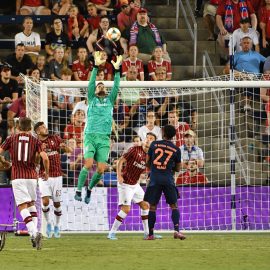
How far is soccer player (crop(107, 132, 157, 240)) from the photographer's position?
71.3ft

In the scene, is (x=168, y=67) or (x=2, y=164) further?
Result: (x=168, y=67)

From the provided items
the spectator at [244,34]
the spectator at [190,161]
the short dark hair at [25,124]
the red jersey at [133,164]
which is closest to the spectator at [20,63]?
the spectator at [190,161]

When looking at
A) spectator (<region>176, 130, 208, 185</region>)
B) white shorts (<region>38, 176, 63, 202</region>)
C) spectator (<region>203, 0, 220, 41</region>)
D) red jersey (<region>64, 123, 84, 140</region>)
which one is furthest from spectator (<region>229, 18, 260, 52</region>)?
white shorts (<region>38, 176, 63, 202</region>)

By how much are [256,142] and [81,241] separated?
6.12 metres

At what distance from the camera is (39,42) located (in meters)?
27.6

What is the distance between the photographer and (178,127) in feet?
80.9

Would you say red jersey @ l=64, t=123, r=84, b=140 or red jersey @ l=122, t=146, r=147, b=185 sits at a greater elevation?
red jersey @ l=64, t=123, r=84, b=140

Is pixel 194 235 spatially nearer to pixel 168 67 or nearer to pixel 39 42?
pixel 168 67

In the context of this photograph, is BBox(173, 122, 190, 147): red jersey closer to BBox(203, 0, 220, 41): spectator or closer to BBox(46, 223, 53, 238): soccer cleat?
BBox(46, 223, 53, 238): soccer cleat

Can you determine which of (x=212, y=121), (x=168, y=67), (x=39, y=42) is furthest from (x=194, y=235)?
(x=39, y=42)

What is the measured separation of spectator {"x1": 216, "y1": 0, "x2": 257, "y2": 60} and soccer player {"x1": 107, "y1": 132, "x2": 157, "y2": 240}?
298 inches

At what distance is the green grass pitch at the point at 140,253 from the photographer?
1588cm

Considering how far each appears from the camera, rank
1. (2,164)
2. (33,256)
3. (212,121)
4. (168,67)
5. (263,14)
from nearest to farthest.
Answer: (33,256)
(2,164)
(212,121)
(168,67)
(263,14)

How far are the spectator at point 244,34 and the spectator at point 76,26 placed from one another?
140 inches
